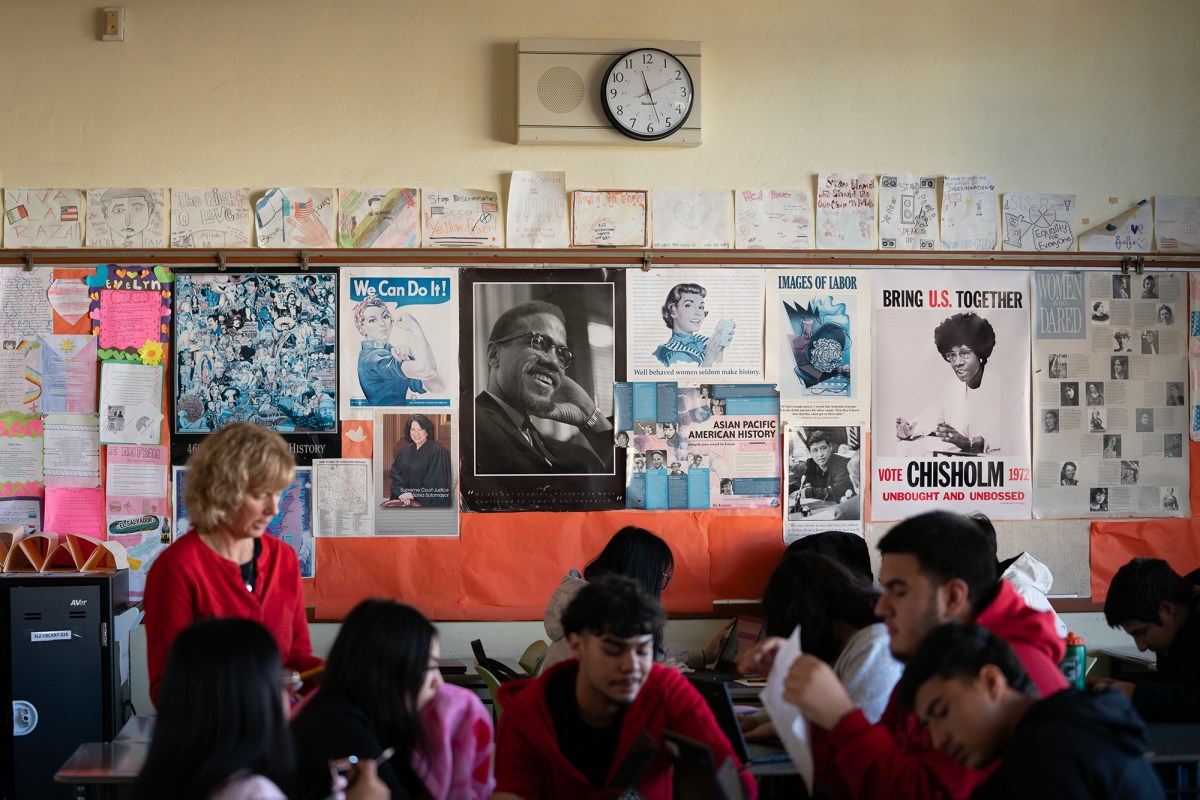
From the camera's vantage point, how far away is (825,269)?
13.9ft

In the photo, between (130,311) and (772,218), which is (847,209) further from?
(130,311)

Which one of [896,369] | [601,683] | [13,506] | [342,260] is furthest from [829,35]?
[13,506]

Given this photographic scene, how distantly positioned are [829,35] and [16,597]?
3.68m

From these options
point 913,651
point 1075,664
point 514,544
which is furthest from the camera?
point 514,544

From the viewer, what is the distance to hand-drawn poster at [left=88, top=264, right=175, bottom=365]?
4043 millimetres

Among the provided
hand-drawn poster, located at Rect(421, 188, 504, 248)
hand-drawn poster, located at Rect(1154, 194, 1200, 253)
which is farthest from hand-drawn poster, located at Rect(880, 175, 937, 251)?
hand-drawn poster, located at Rect(421, 188, 504, 248)

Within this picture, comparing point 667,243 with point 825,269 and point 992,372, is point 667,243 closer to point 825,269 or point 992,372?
point 825,269

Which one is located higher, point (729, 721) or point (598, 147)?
point (598, 147)

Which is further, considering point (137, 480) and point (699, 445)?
point (699, 445)

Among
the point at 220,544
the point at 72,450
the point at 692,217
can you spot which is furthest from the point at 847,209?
the point at 72,450

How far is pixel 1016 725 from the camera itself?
63.4 inches

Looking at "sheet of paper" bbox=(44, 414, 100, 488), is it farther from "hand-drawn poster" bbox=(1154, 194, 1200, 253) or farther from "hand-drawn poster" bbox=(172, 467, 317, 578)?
"hand-drawn poster" bbox=(1154, 194, 1200, 253)

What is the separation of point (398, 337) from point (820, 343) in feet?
5.47

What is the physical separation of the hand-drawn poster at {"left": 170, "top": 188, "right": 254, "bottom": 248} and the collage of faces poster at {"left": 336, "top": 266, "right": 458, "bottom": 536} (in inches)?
17.8
